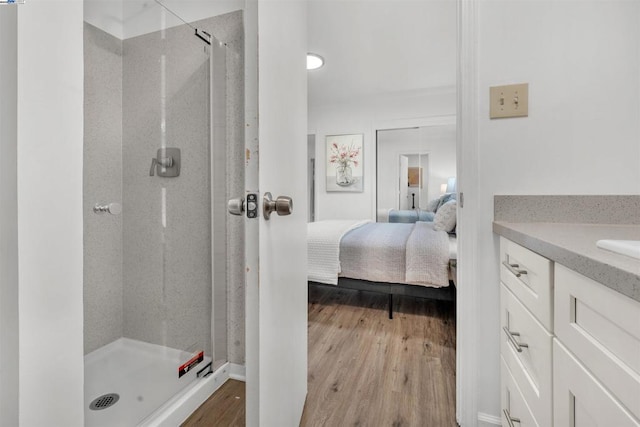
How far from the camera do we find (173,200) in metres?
1.65

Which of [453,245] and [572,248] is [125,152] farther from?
[453,245]

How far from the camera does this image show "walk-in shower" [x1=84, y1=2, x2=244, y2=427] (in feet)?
5.11

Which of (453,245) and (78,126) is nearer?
(78,126)

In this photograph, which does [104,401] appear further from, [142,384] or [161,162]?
[161,162]

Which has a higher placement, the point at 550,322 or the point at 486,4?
the point at 486,4

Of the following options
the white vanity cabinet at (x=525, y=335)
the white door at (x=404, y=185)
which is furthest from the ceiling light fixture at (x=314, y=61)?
the white vanity cabinet at (x=525, y=335)

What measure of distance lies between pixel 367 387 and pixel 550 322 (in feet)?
3.65

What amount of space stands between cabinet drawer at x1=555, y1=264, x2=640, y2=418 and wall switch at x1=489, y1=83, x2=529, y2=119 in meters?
0.76

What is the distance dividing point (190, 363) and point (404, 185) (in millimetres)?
3657

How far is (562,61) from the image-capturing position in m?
1.09

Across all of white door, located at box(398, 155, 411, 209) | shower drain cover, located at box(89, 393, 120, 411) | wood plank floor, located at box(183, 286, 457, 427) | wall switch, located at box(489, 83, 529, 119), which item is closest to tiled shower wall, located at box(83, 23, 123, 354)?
shower drain cover, located at box(89, 393, 120, 411)

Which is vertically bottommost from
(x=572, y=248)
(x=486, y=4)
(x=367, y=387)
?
(x=367, y=387)

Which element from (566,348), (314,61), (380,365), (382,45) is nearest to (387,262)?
A: (380,365)

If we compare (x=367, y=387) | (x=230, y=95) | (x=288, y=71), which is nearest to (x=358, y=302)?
(x=367, y=387)
